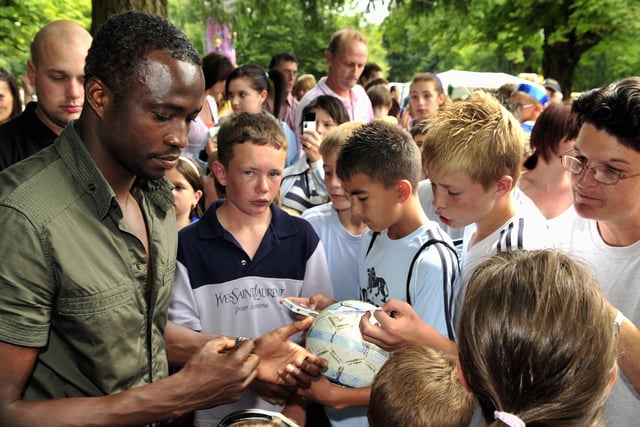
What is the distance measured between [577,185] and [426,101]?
5402 millimetres

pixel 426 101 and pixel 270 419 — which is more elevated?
pixel 426 101

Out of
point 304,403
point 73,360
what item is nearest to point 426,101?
point 304,403

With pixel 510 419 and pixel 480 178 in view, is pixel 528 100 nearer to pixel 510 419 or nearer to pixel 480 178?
pixel 480 178

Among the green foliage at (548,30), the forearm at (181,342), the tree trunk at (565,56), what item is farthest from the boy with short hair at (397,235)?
the tree trunk at (565,56)

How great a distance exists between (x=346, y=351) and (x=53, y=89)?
245 cm

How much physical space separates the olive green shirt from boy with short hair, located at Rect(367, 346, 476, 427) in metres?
0.89

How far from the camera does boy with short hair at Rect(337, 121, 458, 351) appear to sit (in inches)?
107

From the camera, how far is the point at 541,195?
4.84 meters

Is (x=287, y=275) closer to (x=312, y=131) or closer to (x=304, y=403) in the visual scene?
(x=304, y=403)

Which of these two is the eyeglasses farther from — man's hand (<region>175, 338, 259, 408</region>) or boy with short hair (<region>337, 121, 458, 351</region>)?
man's hand (<region>175, 338, 259, 408</region>)

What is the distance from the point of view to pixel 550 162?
15.4 ft

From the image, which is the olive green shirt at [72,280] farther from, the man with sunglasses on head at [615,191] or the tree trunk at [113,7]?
the tree trunk at [113,7]

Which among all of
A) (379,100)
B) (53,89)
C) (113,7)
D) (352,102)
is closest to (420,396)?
(53,89)

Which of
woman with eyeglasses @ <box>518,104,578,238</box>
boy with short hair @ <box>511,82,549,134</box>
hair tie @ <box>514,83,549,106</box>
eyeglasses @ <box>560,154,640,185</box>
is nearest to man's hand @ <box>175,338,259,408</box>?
eyeglasses @ <box>560,154,640,185</box>
